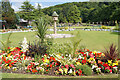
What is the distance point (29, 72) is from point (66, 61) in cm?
119

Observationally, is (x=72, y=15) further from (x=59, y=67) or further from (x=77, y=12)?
(x=59, y=67)

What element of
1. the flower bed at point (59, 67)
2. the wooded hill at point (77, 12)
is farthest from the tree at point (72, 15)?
the flower bed at point (59, 67)

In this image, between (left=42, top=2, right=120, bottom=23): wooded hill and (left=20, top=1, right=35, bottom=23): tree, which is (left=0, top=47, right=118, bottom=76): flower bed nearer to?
(left=20, top=1, right=35, bottom=23): tree

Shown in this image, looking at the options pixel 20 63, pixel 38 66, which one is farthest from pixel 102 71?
pixel 20 63

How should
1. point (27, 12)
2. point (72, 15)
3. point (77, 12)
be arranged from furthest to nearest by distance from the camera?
point (77, 12) → point (72, 15) → point (27, 12)

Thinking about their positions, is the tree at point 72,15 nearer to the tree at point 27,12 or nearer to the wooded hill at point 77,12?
the wooded hill at point 77,12

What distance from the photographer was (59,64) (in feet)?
11.5

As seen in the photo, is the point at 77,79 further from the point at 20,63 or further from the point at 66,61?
the point at 20,63

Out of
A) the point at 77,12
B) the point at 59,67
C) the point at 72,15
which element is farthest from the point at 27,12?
the point at 59,67

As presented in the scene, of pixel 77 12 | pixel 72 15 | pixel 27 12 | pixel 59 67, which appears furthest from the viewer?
pixel 77 12

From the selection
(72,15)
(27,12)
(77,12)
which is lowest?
(27,12)

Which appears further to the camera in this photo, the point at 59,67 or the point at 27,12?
the point at 27,12

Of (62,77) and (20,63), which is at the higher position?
(20,63)

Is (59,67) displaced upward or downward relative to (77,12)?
downward
